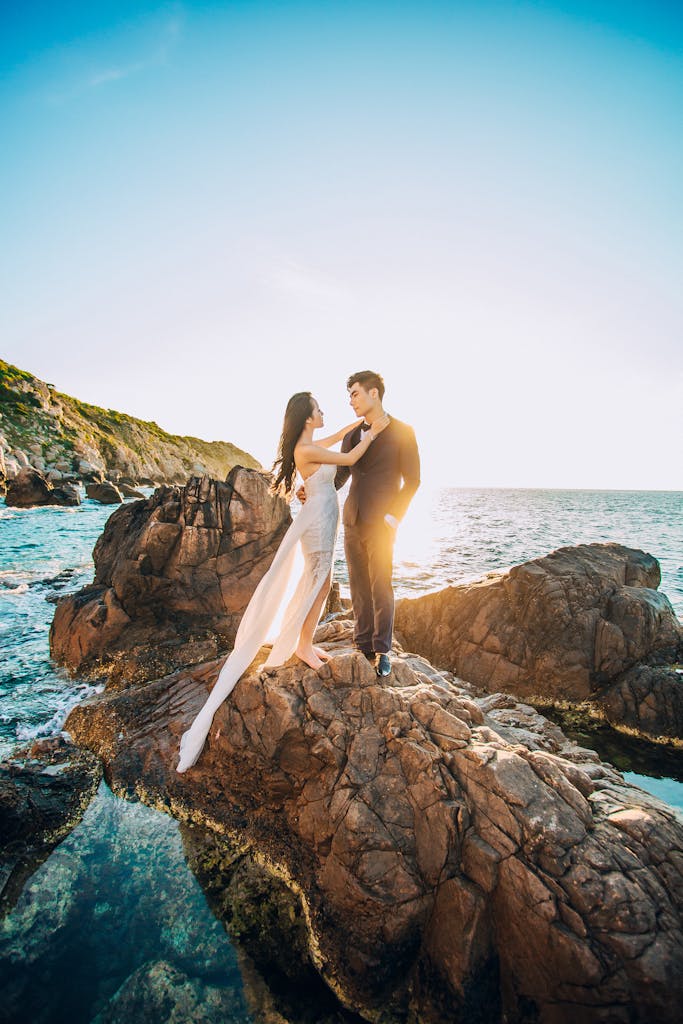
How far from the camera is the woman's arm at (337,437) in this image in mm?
5156

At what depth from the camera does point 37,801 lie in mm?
5449

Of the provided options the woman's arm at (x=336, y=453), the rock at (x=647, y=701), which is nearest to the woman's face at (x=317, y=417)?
the woman's arm at (x=336, y=453)

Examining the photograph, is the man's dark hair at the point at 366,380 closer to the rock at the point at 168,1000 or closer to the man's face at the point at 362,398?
the man's face at the point at 362,398

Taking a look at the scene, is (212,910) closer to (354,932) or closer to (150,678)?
(354,932)

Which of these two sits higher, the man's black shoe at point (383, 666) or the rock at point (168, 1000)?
the man's black shoe at point (383, 666)

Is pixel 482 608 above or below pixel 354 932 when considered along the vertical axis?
above

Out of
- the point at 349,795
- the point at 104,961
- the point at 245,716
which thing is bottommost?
the point at 104,961

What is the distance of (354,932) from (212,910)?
1577mm

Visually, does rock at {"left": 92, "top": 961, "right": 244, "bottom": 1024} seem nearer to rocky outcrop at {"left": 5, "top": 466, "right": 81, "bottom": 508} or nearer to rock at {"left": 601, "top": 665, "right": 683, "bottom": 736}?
rock at {"left": 601, "top": 665, "right": 683, "bottom": 736}

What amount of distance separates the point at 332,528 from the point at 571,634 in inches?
258

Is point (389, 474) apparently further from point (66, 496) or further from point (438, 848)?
point (66, 496)

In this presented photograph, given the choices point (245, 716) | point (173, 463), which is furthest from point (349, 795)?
point (173, 463)

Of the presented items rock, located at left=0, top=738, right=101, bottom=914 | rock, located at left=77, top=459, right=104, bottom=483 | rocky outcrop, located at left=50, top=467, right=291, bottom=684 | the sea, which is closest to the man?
the sea

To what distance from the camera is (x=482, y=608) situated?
9.72 metres
